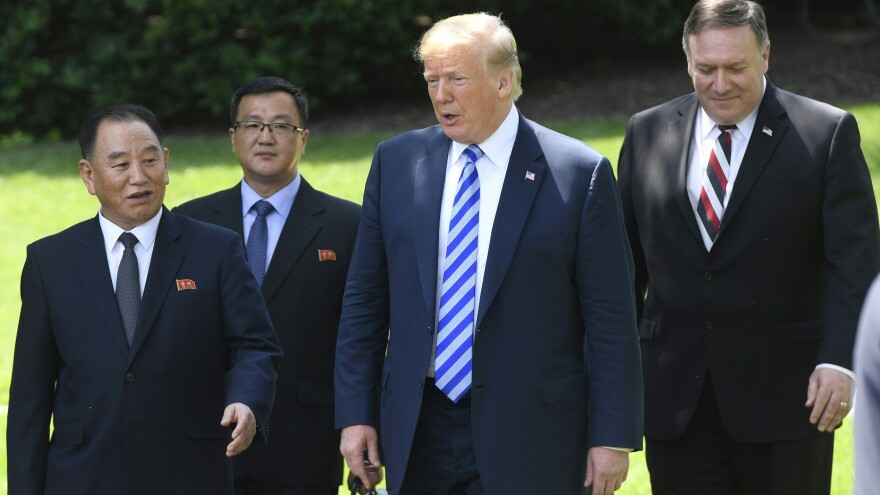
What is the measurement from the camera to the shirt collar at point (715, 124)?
5359mm

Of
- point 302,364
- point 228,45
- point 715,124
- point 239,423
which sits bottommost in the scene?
point 239,423

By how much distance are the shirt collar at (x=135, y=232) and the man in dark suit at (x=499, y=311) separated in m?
Result: 0.87

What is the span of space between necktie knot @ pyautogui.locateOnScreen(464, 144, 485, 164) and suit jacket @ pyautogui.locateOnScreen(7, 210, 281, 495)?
3.13 ft

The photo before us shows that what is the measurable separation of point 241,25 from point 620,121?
14.2ft

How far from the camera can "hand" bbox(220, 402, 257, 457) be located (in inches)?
186

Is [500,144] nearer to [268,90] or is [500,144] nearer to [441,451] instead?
[441,451]

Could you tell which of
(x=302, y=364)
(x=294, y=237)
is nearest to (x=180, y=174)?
(x=294, y=237)

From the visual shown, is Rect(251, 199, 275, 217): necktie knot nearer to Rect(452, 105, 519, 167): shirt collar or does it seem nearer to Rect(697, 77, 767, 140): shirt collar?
Rect(452, 105, 519, 167): shirt collar

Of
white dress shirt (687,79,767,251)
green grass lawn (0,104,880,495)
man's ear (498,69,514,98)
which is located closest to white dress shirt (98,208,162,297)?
man's ear (498,69,514,98)

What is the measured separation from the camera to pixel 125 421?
187 inches

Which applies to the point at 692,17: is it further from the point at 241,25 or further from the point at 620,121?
the point at 241,25

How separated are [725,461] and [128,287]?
2346mm

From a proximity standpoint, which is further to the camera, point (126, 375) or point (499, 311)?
point (126, 375)

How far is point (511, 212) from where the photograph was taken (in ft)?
15.0
